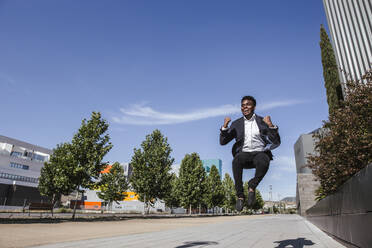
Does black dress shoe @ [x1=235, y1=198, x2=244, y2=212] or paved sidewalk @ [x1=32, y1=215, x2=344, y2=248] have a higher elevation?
black dress shoe @ [x1=235, y1=198, x2=244, y2=212]

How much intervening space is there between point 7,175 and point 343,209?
221 ft

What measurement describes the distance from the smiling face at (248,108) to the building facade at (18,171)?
5794 cm

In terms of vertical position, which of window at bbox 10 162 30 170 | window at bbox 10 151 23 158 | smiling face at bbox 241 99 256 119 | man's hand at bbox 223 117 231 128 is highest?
window at bbox 10 151 23 158

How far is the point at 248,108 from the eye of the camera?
503cm

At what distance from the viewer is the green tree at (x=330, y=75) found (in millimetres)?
29094

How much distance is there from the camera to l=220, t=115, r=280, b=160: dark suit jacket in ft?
15.5

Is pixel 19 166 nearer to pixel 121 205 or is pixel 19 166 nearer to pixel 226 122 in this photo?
pixel 121 205

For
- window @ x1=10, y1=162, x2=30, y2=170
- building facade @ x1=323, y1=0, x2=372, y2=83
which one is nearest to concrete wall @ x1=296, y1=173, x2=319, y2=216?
building facade @ x1=323, y1=0, x2=372, y2=83

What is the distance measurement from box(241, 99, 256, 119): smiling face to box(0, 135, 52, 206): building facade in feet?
190

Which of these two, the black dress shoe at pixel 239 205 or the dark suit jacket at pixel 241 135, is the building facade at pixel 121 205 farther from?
the black dress shoe at pixel 239 205

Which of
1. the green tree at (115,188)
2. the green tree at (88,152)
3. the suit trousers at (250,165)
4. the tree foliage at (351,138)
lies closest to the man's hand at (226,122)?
the suit trousers at (250,165)

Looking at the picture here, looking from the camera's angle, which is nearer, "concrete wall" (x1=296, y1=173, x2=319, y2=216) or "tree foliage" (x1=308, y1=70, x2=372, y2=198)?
"tree foliage" (x1=308, y1=70, x2=372, y2=198)

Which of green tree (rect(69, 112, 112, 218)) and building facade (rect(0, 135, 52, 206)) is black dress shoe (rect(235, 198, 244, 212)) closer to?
green tree (rect(69, 112, 112, 218))

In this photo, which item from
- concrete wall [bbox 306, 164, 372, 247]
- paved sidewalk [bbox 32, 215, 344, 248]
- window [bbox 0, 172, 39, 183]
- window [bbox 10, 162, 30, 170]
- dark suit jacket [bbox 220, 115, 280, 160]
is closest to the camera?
concrete wall [bbox 306, 164, 372, 247]
